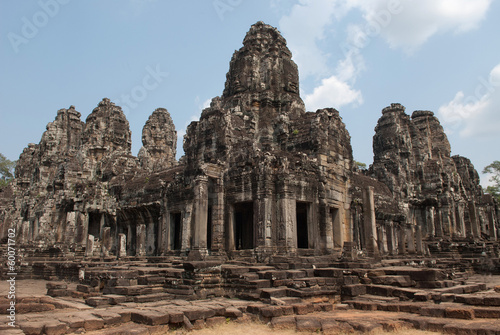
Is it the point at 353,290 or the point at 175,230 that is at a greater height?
the point at 175,230

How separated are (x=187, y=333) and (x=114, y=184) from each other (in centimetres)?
2116

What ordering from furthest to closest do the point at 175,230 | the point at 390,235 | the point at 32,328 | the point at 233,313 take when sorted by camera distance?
the point at 390,235
the point at 175,230
the point at 233,313
the point at 32,328

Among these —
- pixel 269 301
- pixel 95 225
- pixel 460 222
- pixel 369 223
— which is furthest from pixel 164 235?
pixel 460 222

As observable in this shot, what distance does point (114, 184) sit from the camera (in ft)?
86.9

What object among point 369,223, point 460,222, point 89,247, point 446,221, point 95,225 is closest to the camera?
point 369,223

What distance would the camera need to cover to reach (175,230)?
66.1 ft

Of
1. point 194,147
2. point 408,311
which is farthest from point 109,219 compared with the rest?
point 408,311

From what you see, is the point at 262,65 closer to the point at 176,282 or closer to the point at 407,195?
the point at 176,282

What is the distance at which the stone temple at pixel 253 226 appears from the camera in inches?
318

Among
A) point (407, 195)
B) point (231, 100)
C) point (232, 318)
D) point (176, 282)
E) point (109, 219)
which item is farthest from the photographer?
point (407, 195)

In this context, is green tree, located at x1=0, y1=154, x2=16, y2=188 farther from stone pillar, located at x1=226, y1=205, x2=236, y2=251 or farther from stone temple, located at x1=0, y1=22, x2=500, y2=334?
stone pillar, located at x1=226, y1=205, x2=236, y2=251

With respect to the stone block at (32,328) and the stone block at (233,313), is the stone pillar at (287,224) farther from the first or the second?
the stone block at (32,328)

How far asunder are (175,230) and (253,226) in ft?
16.9

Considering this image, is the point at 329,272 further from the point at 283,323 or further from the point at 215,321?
the point at 215,321
